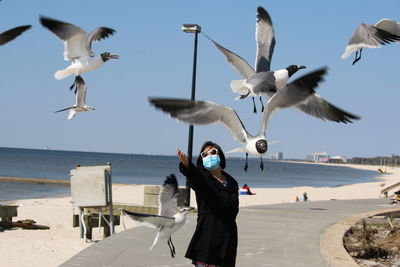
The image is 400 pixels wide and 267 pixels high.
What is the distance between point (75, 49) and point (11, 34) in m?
0.77

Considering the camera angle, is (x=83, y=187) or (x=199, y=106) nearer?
(x=199, y=106)

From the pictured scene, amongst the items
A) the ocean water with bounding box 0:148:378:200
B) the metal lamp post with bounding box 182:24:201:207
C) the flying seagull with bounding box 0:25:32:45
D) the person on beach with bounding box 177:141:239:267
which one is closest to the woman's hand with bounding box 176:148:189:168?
the person on beach with bounding box 177:141:239:267

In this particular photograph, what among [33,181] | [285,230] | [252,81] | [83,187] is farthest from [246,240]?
[33,181]

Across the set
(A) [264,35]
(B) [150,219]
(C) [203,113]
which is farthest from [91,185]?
(C) [203,113]

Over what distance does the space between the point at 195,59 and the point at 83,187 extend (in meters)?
5.36

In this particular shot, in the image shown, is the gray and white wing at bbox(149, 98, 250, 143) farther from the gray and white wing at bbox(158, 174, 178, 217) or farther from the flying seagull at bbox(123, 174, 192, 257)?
the gray and white wing at bbox(158, 174, 178, 217)

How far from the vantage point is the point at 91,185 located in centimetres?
1084

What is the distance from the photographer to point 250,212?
12.8 m

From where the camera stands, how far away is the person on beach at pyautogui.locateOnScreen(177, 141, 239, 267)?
4.13 meters

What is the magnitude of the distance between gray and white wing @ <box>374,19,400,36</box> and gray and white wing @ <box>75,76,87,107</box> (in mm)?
2222

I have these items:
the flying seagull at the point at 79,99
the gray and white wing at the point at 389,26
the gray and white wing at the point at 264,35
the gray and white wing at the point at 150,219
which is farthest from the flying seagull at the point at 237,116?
the gray and white wing at the point at 264,35

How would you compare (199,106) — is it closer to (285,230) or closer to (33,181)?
(285,230)

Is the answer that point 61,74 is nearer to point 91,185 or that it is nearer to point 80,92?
point 80,92

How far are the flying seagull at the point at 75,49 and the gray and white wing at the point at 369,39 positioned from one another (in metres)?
1.62
